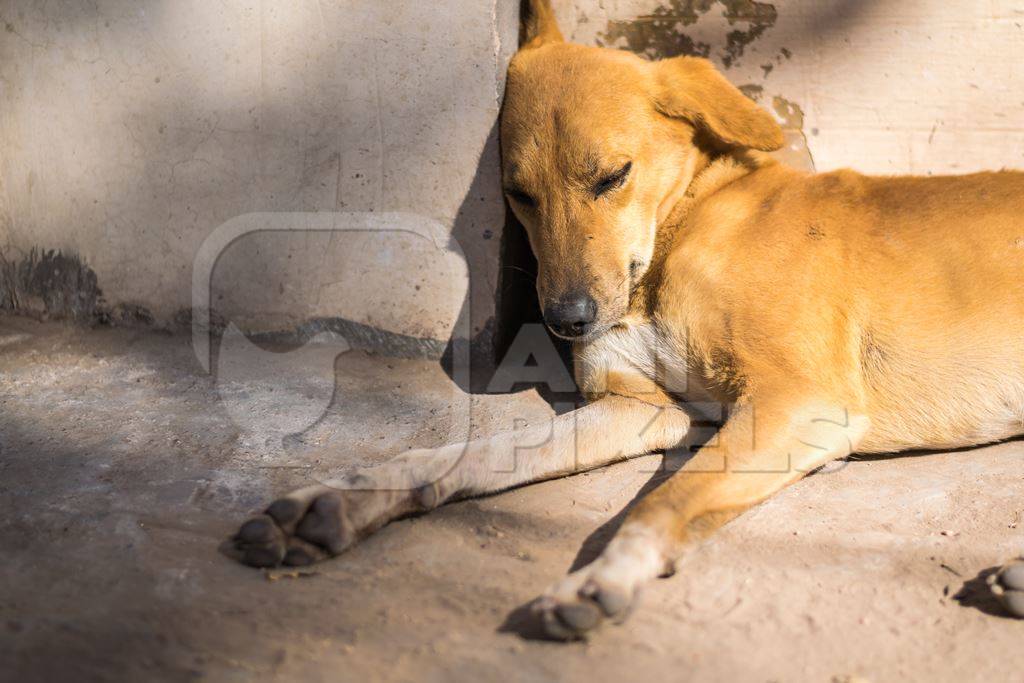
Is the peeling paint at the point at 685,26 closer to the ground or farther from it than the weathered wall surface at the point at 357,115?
farther from it

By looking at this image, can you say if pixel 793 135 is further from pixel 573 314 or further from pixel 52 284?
pixel 52 284

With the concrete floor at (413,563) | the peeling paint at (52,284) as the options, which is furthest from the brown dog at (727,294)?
the peeling paint at (52,284)

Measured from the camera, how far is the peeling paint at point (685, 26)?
3211 mm

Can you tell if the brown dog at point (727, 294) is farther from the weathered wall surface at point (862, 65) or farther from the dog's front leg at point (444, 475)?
the weathered wall surface at point (862, 65)

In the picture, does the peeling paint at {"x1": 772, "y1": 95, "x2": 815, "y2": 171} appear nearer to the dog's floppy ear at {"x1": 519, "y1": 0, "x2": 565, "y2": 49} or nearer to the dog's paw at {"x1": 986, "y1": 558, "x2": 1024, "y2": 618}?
the dog's floppy ear at {"x1": 519, "y1": 0, "x2": 565, "y2": 49}

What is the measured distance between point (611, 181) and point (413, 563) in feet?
3.98

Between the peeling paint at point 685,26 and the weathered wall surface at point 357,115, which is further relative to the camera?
the peeling paint at point 685,26

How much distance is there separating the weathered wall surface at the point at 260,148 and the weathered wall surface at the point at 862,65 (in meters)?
0.61

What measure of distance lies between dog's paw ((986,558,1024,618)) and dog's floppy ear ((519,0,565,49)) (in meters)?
2.01

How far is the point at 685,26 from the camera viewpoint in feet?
10.6

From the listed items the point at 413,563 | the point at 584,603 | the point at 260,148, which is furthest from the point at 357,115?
the point at 584,603

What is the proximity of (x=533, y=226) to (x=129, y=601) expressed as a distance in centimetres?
149

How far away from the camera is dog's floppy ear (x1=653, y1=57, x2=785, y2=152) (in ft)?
8.98

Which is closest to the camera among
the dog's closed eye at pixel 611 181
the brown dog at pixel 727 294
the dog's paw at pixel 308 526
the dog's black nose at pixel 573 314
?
the dog's paw at pixel 308 526
